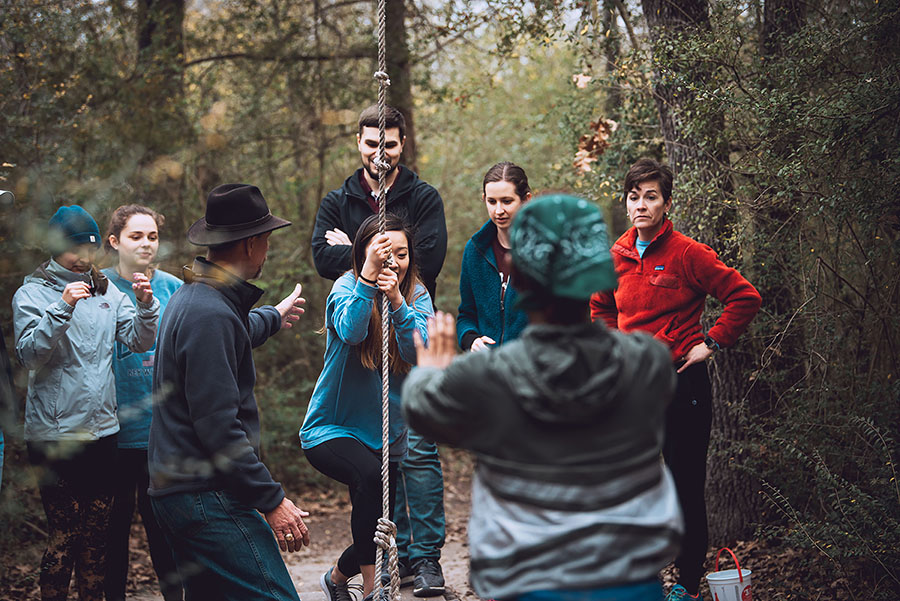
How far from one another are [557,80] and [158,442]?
11092 millimetres

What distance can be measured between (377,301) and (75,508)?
73.7 inches

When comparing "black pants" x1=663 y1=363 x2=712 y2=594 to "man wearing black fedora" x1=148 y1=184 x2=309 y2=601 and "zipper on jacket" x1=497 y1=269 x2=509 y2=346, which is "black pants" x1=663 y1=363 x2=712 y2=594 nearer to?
"zipper on jacket" x1=497 y1=269 x2=509 y2=346

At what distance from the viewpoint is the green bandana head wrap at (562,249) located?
2.16m

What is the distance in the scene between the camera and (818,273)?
16.1 feet

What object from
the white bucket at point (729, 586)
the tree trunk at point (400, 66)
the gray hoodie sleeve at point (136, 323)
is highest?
the tree trunk at point (400, 66)

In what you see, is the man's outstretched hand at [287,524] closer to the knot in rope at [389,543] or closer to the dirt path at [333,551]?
the knot in rope at [389,543]

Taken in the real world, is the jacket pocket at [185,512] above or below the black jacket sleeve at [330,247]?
below

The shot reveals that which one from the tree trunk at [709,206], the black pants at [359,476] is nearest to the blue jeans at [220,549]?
the black pants at [359,476]

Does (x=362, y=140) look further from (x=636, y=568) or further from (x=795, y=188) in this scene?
(x=636, y=568)

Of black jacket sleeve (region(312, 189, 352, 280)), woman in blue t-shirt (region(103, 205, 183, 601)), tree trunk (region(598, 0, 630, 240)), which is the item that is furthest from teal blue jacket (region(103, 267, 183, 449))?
tree trunk (region(598, 0, 630, 240))

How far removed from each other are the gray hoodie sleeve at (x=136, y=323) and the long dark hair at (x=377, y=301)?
1122mm

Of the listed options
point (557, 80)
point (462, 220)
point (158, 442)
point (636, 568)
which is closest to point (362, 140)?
point (158, 442)

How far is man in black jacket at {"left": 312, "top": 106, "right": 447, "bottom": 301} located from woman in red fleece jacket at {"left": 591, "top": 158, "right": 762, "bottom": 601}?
3.70 feet

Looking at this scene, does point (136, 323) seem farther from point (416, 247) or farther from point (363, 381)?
point (416, 247)
